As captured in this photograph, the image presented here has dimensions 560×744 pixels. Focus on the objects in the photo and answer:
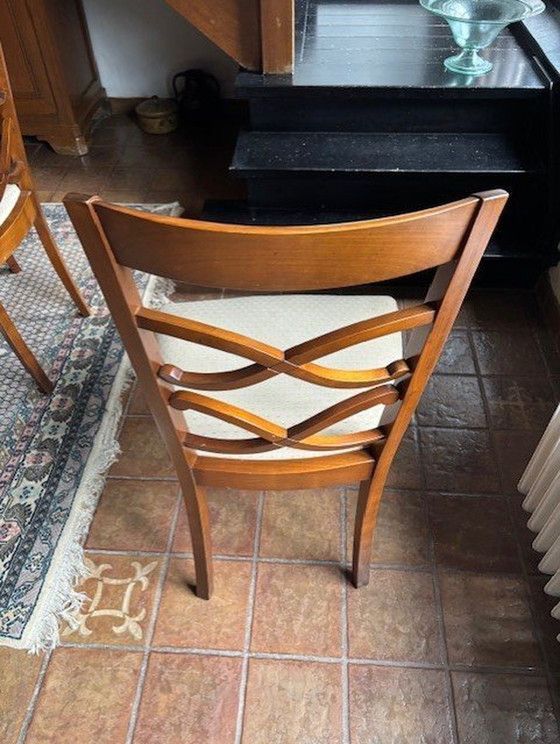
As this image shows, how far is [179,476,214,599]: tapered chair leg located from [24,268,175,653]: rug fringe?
25 centimetres

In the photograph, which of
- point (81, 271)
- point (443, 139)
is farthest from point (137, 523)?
point (443, 139)

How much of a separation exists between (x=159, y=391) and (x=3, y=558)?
0.73m

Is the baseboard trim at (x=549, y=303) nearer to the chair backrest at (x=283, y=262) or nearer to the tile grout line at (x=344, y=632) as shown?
the tile grout line at (x=344, y=632)

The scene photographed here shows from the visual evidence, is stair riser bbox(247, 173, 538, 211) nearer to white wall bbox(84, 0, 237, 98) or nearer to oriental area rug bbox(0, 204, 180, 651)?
oriental area rug bbox(0, 204, 180, 651)

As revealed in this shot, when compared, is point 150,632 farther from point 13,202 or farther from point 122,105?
point 122,105

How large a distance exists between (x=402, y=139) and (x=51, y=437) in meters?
1.30

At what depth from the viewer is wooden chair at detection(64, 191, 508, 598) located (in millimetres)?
574

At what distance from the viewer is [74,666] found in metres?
1.14

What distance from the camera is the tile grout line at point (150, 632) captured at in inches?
42.4

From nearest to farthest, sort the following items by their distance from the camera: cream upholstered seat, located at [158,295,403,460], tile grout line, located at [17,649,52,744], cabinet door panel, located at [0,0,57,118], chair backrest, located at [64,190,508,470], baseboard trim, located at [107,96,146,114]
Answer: chair backrest, located at [64,190,508,470]
cream upholstered seat, located at [158,295,403,460]
tile grout line, located at [17,649,52,744]
cabinet door panel, located at [0,0,57,118]
baseboard trim, located at [107,96,146,114]

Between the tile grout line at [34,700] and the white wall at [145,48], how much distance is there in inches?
92.3

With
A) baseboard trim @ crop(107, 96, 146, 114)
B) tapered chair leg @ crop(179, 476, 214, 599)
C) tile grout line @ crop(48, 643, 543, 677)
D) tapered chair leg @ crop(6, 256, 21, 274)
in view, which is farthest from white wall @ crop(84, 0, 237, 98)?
tile grout line @ crop(48, 643, 543, 677)

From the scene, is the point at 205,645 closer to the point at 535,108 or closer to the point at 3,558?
the point at 3,558

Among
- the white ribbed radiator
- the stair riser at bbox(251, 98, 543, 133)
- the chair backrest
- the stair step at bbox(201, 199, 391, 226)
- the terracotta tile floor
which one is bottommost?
the terracotta tile floor
